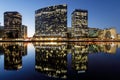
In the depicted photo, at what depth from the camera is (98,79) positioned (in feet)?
55.6

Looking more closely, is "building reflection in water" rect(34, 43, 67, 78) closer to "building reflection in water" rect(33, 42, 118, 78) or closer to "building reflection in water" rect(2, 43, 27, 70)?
"building reflection in water" rect(33, 42, 118, 78)

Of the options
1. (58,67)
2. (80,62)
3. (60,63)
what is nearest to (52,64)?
(60,63)

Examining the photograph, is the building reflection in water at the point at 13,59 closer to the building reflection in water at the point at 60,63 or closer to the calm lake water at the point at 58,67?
the calm lake water at the point at 58,67

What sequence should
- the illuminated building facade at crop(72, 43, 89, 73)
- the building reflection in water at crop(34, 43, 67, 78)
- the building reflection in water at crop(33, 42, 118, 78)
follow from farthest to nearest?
the illuminated building facade at crop(72, 43, 89, 73)
the building reflection in water at crop(33, 42, 118, 78)
the building reflection in water at crop(34, 43, 67, 78)

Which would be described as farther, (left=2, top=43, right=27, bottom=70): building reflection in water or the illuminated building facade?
(left=2, top=43, right=27, bottom=70): building reflection in water

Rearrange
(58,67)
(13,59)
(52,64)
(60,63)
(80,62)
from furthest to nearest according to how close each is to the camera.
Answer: (13,59) < (80,62) < (60,63) < (52,64) < (58,67)

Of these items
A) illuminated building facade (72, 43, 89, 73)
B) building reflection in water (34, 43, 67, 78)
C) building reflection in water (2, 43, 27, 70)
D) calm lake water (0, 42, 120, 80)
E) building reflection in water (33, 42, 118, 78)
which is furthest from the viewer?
building reflection in water (2, 43, 27, 70)

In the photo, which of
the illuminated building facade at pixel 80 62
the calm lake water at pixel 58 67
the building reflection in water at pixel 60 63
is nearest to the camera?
the calm lake water at pixel 58 67

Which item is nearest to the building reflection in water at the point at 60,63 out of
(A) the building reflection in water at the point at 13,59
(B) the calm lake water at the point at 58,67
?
(B) the calm lake water at the point at 58,67

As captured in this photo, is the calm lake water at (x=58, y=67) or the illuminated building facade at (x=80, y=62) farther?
the illuminated building facade at (x=80, y=62)

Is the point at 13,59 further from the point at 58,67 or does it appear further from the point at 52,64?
the point at 58,67

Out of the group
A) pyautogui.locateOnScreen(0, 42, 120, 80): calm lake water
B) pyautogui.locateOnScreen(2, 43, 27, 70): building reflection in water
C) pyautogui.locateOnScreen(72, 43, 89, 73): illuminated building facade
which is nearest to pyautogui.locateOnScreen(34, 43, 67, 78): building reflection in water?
pyautogui.locateOnScreen(0, 42, 120, 80): calm lake water

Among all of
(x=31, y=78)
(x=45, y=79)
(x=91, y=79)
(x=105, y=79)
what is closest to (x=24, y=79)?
(x=31, y=78)

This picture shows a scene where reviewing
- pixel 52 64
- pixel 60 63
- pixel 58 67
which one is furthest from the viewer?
pixel 60 63
